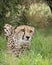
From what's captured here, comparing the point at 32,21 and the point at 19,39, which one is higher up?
the point at 19,39

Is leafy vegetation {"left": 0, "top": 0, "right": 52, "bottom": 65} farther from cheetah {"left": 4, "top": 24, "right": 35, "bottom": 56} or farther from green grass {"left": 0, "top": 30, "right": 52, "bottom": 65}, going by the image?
cheetah {"left": 4, "top": 24, "right": 35, "bottom": 56}

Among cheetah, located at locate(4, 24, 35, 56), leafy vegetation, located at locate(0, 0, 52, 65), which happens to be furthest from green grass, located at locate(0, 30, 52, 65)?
cheetah, located at locate(4, 24, 35, 56)

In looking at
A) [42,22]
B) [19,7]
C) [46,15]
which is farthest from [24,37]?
[46,15]

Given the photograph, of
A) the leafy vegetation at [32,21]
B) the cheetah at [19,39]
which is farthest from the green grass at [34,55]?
the cheetah at [19,39]

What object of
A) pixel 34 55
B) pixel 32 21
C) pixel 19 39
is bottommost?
pixel 34 55

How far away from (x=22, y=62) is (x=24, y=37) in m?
0.79

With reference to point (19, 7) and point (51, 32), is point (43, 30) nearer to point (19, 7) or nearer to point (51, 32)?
point (51, 32)

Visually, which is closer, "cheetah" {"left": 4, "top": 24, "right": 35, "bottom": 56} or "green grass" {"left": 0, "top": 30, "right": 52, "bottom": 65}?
"green grass" {"left": 0, "top": 30, "right": 52, "bottom": 65}

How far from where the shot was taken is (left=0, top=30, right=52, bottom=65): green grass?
5.53m

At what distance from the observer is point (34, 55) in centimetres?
639

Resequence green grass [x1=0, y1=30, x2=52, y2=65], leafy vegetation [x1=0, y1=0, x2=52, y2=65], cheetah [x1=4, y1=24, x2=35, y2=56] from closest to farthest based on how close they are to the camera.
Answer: green grass [x1=0, y1=30, x2=52, y2=65], leafy vegetation [x1=0, y1=0, x2=52, y2=65], cheetah [x1=4, y1=24, x2=35, y2=56]

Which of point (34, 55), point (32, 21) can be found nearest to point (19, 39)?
point (34, 55)

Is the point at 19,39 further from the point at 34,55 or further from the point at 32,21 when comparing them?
the point at 32,21

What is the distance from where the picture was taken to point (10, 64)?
506 centimetres
